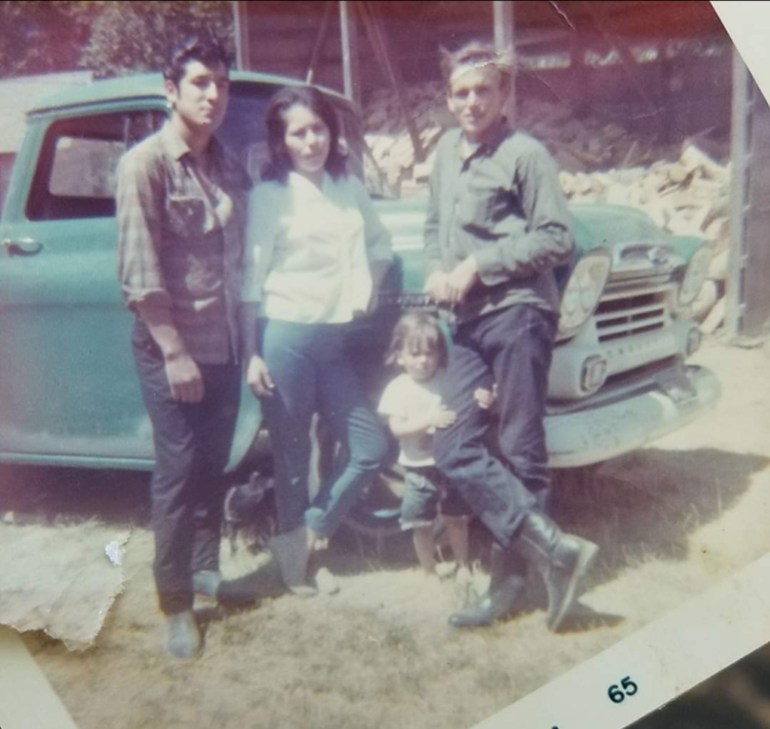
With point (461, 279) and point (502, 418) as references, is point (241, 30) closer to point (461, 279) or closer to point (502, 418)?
point (461, 279)

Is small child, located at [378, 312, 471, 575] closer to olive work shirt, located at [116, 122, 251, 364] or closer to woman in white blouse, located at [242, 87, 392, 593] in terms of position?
woman in white blouse, located at [242, 87, 392, 593]

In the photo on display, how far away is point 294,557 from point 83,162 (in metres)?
0.52

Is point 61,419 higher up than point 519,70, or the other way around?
point 519,70

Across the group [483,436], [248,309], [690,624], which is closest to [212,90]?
[248,309]

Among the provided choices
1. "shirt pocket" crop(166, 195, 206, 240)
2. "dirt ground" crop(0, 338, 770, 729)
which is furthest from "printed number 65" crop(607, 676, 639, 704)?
"shirt pocket" crop(166, 195, 206, 240)

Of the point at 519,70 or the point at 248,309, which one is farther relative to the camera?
the point at 519,70

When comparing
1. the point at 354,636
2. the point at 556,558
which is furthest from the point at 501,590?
the point at 354,636

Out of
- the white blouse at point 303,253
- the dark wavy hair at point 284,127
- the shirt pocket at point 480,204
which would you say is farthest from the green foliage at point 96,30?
the shirt pocket at point 480,204

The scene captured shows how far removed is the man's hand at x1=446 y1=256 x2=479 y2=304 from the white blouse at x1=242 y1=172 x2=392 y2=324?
10 centimetres

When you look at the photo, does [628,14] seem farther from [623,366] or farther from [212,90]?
[212,90]

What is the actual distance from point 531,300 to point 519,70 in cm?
30

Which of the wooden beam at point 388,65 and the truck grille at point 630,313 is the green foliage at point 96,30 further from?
the truck grille at point 630,313

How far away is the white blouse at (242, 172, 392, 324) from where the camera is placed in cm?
84

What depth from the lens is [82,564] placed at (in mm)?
923
